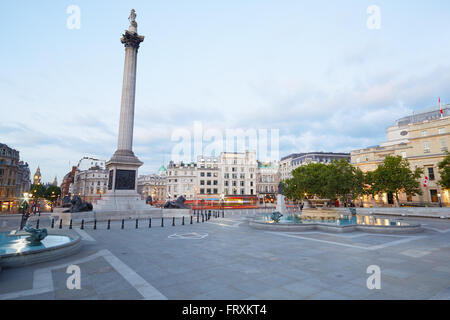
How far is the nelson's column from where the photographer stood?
29234 mm

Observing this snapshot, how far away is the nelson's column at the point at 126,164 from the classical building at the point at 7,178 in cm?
5018

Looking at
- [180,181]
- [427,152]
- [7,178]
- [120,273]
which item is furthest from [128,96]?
[427,152]

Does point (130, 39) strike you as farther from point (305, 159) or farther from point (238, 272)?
point (305, 159)

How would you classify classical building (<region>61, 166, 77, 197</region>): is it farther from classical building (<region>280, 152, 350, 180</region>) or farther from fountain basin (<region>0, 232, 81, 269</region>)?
fountain basin (<region>0, 232, 81, 269</region>)

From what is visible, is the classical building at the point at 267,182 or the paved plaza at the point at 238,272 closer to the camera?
the paved plaza at the point at 238,272

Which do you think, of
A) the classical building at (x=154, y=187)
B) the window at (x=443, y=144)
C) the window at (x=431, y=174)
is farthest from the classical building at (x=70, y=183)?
A: the window at (x=443, y=144)

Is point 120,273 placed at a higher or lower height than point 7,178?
lower

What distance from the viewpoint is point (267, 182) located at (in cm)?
9512

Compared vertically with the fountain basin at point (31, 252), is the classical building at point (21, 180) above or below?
above

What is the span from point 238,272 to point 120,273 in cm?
416

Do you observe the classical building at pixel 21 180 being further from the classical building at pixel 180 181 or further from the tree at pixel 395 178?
the tree at pixel 395 178

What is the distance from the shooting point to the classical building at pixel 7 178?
60.4 metres

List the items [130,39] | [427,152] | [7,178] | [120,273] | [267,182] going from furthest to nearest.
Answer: [267,182], [7,178], [427,152], [130,39], [120,273]
